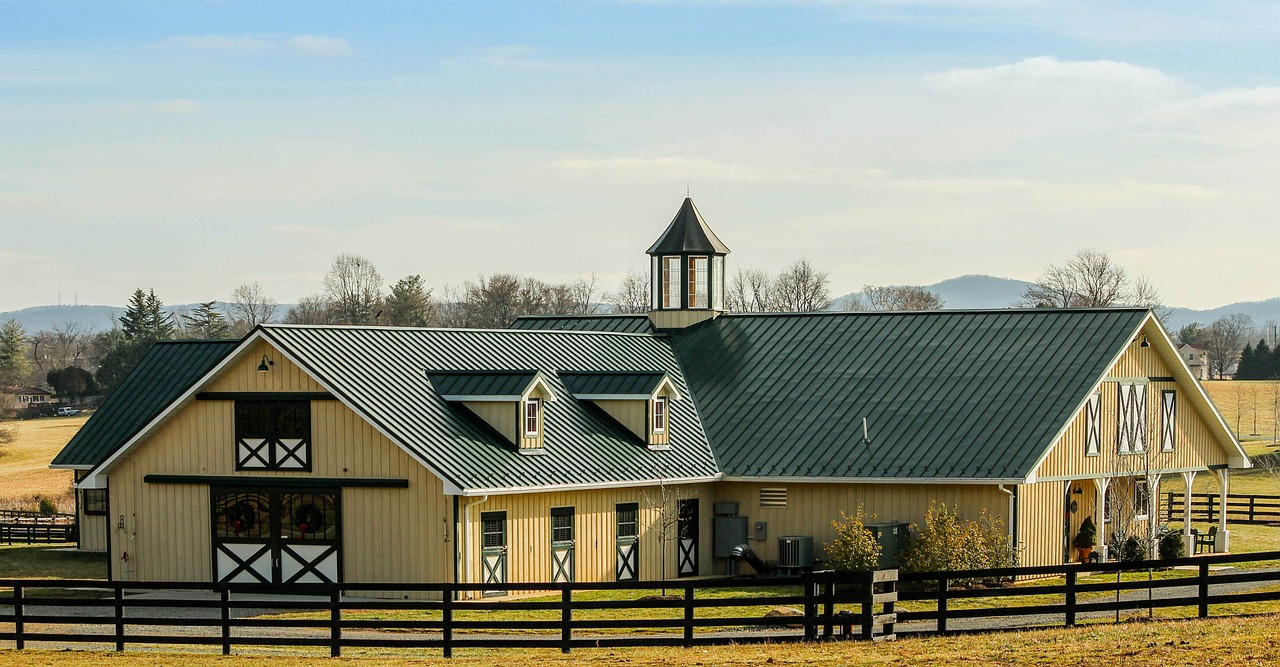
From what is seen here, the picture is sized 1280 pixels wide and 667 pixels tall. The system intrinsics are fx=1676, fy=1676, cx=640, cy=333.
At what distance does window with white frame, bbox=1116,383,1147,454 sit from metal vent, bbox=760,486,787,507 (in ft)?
25.7

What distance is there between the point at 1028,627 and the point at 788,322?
18.8 meters

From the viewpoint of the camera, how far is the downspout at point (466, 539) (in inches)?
1200

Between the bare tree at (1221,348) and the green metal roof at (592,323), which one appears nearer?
the green metal roof at (592,323)

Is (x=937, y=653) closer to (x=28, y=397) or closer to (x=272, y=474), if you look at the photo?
(x=272, y=474)

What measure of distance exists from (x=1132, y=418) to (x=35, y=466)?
61.7 m

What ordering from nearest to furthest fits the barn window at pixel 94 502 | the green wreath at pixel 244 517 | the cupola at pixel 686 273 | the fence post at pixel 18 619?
the fence post at pixel 18 619 → the green wreath at pixel 244 517 → the barn window at pixel 94 502 → the cupola at pixel 686 273

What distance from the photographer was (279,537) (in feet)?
106

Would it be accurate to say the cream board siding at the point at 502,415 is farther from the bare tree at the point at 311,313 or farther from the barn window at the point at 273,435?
the bare tree at the point at 311,313

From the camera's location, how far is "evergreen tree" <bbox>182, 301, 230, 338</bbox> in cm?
12625

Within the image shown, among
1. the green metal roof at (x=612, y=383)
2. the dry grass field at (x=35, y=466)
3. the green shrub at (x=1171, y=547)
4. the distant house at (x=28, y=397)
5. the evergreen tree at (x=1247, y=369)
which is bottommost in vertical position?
the dry grass field at (x=35, y=466)

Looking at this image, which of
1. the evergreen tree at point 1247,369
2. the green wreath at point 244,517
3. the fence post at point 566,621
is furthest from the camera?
the evergreen tree at point 1247,369

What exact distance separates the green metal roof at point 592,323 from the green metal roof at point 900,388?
331 centimetres

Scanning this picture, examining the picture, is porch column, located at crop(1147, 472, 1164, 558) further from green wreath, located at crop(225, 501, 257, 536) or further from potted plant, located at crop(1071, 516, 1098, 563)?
green wreath, located at crop(225, 501, 257, 536)

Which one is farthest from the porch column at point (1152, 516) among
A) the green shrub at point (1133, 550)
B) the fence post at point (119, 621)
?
the fence post at point (119, 621)
